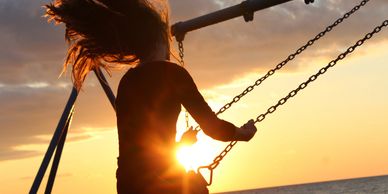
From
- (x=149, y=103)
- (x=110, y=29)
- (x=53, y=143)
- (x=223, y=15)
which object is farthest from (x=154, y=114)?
(x=53, y=143)

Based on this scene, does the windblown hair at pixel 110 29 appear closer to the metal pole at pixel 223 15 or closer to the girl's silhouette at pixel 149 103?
the girl's silhouette at pixel 149 103

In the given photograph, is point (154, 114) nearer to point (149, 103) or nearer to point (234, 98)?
point (149, 103)

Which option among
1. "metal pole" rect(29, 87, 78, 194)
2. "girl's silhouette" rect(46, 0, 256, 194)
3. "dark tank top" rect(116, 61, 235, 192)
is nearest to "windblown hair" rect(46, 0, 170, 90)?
"girl's silhouette" rect(46, 0, 256, 194)

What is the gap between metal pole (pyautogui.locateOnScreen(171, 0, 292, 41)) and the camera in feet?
19.3

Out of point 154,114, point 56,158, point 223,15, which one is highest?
point 223,15

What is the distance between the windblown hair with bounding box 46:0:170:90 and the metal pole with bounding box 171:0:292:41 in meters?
2.50

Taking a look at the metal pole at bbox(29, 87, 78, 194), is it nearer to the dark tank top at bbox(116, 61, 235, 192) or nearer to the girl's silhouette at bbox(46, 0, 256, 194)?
the girl's silhouette at bbox(46, 0, 256, 194)

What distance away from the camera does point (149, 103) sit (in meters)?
3.02

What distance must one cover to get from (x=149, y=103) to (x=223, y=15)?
3228 millimetres

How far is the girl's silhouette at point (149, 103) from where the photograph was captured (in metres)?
2.99

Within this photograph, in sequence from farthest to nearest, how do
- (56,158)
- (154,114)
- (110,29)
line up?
(56,158)
(110,29)
(154,114)

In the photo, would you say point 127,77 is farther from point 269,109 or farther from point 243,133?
point 269,109

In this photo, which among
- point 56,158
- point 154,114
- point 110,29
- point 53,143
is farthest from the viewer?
point 56,158

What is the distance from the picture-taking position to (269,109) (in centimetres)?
466
